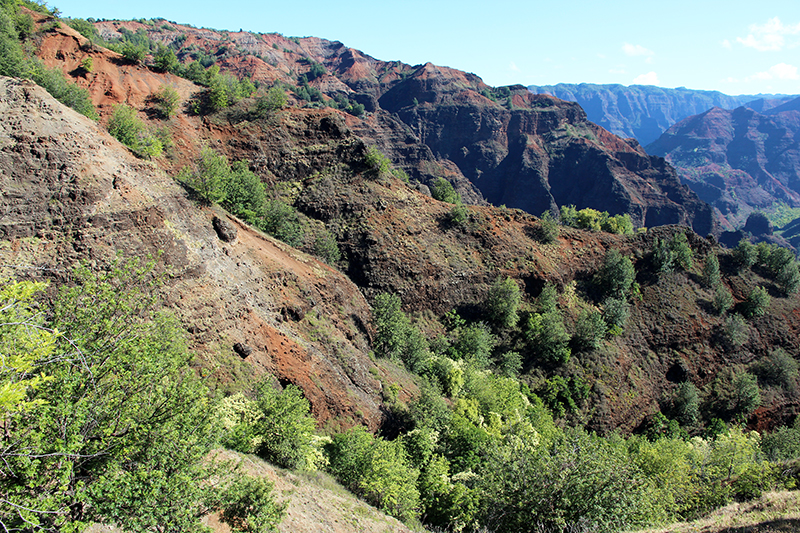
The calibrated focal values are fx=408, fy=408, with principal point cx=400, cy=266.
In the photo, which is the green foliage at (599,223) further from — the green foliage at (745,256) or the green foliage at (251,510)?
the green foliage at (251,510)

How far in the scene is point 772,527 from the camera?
1423cm

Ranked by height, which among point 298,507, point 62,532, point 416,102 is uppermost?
point 416,102

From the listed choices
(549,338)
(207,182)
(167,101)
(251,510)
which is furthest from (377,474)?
(167,101)

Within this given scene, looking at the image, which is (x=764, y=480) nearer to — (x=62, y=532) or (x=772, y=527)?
(x=772, y=527)

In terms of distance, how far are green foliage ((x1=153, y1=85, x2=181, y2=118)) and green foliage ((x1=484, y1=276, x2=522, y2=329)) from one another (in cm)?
4092

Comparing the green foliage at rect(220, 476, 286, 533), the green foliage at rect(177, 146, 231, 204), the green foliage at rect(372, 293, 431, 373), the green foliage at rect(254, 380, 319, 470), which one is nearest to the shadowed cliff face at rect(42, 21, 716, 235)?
the green foliage at rect(372, 293, 431, 373)

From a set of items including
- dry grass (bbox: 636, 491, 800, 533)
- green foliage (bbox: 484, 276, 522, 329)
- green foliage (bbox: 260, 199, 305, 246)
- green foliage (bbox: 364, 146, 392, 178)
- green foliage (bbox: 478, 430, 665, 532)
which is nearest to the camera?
dry grass (bbox: 636, 491, 800, 533)

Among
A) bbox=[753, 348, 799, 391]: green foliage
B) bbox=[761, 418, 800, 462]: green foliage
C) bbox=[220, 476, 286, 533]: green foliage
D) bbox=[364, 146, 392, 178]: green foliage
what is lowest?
bbox=[761, 418, 800, 462]: green foliage

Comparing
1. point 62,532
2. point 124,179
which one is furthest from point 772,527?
point 124,179

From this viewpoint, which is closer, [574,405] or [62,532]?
[62,532]

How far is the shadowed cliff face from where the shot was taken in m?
121

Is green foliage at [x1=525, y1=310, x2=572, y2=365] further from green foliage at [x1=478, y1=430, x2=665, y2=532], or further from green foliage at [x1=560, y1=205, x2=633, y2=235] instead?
green foliage at [x1=560, y1=205, x2=633, y2=235]

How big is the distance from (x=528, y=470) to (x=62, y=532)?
51.0 feet

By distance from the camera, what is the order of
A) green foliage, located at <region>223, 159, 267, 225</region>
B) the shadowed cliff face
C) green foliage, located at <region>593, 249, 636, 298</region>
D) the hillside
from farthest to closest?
the shadowed cliff face < green foliage, located at <region>593, 249, 636, 298</region> < green foliage, located at <region>223, 159, 267, 225</region> < the hillside
